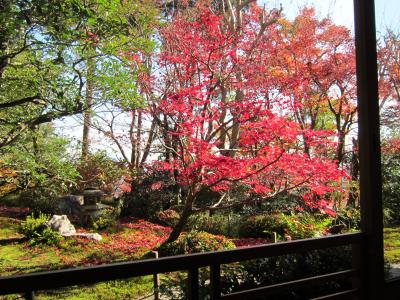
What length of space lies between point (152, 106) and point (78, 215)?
107 inches

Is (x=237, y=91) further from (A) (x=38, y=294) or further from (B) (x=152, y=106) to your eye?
(A) (x=38, y=294)

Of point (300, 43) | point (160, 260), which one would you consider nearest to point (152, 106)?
point (300, 43)

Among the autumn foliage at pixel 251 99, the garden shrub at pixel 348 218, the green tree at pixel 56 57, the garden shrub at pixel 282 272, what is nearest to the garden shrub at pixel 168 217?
the autumn foliage at pixel 251 99

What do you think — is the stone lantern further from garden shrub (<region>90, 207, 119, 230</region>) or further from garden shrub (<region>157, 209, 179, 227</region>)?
garden shrub (<region>157, 209, 179, 227</region>)

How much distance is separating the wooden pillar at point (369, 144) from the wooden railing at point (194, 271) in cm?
6

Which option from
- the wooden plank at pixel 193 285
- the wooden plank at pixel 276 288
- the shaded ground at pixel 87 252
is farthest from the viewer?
the shaded ground at pixel 87 252

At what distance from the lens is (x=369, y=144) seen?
182cm

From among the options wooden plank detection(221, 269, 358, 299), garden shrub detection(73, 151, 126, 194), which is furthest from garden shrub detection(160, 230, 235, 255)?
garden shrub detection(73, 151, 126, 194)

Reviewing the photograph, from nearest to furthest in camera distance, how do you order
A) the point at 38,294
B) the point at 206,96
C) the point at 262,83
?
1. the point at 38,294
2. the point at 206,96
3. the point at 262,83

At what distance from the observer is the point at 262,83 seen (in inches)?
231

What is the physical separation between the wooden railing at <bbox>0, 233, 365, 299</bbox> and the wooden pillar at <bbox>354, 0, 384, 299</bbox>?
6 cm

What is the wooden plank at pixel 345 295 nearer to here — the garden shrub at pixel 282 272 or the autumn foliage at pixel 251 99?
the garden shrub at pixel 282 272

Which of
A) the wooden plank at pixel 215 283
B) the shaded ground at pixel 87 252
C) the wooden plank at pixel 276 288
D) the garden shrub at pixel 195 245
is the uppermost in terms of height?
the wooden plank at pixel 215 283

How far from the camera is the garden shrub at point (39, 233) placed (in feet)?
16.5
